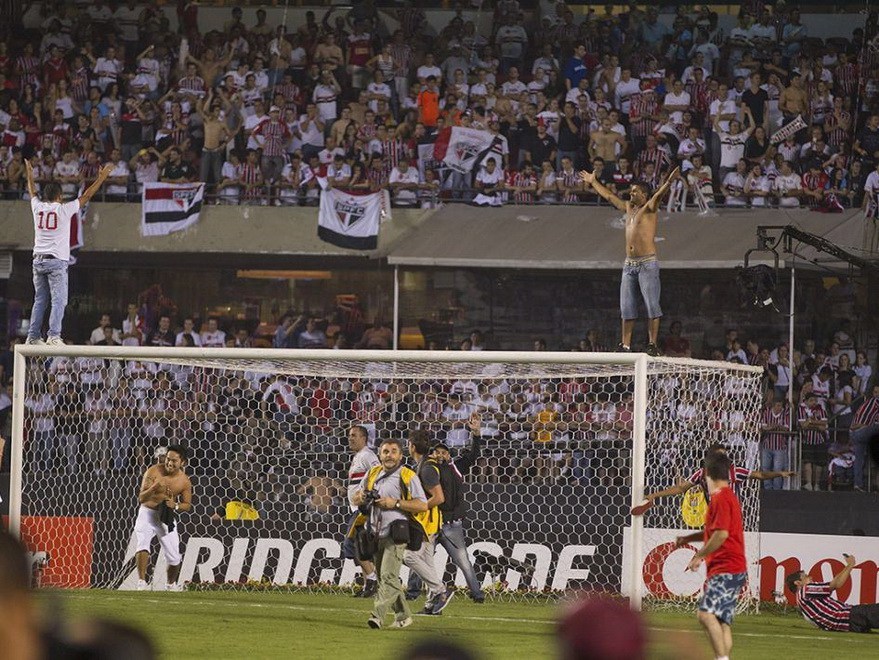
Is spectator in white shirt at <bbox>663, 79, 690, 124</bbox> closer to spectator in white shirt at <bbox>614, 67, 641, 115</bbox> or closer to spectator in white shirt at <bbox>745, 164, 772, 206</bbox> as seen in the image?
spectator in white shirt at <bbox>614, 67, 641, 115</bbox>

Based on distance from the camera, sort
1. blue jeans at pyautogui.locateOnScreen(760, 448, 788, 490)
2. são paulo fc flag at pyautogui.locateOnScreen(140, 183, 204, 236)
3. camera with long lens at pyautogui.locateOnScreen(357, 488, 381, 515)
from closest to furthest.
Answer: camera with long lens at pyautogui.locateOnScreen(357, 488, 381, 515)
blue jeans at pyautogui.locateOnScreen(760, 448, 788, 490)
são paulo fc flag at pyautogui.locateOnScreen(140, 183, 204, 236)

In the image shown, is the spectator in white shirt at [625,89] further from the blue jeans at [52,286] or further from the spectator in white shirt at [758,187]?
the blue jeans at [52,286]

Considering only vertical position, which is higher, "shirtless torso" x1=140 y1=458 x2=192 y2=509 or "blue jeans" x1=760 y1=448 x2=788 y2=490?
"blue jeans" x1=760 y1=448 x2=788 y2=490

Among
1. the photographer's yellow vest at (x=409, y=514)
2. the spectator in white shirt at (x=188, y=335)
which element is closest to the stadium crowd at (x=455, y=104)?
the spectator in white shirt at (x=188, y=335)

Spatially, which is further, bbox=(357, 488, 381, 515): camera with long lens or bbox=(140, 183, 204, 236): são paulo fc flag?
bbox=(140, 183, 204, 236): são paulo fc flag

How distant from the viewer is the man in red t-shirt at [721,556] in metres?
10.8

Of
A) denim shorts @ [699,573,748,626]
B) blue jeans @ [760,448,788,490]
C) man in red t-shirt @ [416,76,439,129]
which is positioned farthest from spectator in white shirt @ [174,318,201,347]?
denim shorts @ [699,573,748,626]

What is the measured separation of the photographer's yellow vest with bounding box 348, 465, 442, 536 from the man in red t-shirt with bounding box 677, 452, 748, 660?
129 inches

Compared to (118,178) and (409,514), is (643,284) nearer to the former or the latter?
(409,514)

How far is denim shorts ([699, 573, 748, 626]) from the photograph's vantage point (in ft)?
35.5

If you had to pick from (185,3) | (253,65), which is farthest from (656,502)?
(185,3)

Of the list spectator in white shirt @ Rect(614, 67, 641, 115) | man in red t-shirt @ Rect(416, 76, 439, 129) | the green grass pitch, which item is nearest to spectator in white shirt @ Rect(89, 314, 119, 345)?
man in red t-shirt @ Rect(416, 76, 439, 129)

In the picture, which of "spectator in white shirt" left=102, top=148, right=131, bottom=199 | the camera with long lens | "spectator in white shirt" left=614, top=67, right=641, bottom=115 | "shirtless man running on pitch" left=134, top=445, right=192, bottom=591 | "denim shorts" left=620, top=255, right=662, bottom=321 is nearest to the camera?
the camera with long lens

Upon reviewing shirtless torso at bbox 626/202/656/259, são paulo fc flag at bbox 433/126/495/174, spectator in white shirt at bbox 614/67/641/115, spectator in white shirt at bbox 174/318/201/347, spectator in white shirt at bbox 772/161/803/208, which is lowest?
spectator in white shirt at bbox 174/318/201/347
